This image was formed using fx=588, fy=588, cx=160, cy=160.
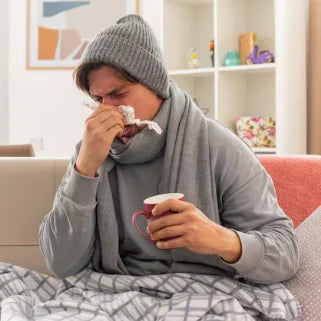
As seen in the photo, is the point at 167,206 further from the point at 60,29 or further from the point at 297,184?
the point at 60,29

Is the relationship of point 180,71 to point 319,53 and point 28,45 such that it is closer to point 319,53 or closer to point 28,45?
point 319,53

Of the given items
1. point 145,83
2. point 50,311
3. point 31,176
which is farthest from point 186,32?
point 50,311

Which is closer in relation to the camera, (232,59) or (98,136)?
(98,136)

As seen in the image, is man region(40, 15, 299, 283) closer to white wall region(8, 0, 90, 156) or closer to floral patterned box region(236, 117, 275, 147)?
floral patterned box region(236, 117, 275, 147)

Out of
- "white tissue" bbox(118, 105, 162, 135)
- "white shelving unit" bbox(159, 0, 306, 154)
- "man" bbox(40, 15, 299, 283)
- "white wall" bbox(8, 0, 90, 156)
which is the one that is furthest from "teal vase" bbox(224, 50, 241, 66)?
"white tissue" bbox(118, 105, 162, 135)

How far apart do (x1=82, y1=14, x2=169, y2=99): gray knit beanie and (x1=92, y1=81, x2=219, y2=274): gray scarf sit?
0.23 ft

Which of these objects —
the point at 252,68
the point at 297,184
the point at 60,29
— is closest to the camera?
the point at 297,184

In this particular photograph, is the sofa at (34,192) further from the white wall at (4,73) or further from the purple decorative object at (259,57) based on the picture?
the white wall at (4,73)

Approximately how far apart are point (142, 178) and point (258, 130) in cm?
207

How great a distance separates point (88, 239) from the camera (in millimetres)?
1394

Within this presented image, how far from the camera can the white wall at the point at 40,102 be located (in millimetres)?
4266

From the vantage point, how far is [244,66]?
3314 millimetres

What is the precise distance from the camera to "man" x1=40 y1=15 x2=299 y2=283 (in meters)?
1.31

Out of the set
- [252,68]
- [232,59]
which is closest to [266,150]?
[252,68]
